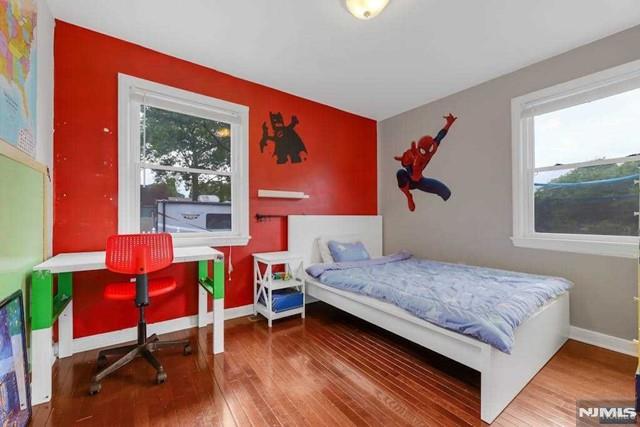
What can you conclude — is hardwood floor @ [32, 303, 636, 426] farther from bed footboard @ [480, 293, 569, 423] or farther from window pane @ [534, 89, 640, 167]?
window pane @ [534, 89, 640, 167]

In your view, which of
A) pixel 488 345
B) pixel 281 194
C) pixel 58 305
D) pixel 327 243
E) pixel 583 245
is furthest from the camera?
pixel 327 243

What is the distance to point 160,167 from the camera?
2.57 metres

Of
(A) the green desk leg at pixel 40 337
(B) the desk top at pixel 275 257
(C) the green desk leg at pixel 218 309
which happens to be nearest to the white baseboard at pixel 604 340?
(B) the desk top at pixel 275 257

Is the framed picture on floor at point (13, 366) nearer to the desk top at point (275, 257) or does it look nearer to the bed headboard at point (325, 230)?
the desk top at point (275, 257)

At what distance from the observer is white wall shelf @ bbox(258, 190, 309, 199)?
306 centimetres

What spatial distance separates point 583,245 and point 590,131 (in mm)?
1013

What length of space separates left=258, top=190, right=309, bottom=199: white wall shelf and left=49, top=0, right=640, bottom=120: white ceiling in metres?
1.23

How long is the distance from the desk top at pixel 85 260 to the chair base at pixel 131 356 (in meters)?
0.61

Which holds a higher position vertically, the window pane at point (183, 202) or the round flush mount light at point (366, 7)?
the round flush mount light at point (366, 7)

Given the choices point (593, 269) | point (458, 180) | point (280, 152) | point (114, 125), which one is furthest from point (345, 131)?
point (593, 269)

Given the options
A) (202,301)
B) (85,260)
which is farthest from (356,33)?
(202,301)

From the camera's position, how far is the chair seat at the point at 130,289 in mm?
1843

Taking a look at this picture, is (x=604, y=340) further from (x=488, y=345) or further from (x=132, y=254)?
(x=132, y=254)

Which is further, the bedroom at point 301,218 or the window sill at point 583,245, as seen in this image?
the window sill at point 583,245
